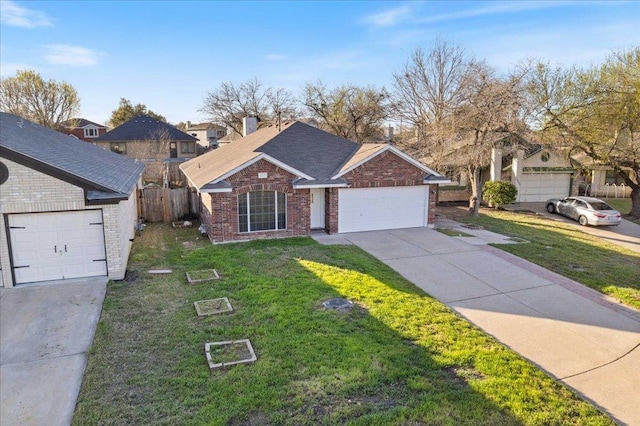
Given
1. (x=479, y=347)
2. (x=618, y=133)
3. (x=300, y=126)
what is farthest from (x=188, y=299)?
(x=618, y=133)

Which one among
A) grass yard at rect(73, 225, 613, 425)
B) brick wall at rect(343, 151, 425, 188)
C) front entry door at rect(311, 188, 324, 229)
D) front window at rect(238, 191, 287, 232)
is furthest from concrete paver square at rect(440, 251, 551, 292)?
front window at rect(238, 191, 287, 232)

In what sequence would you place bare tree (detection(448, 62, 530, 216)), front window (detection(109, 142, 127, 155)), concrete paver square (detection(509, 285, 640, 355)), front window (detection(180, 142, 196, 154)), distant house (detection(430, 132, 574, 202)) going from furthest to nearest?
front window (detection(180, 142, 196, 154)), front window (detection(109, 142, 127, 155)), distant house (detection(430, 132, 574, 202)), bare tree (detection(448, 62, 530, 216)), concrete paver square (detection(509, 285, 640, 355))

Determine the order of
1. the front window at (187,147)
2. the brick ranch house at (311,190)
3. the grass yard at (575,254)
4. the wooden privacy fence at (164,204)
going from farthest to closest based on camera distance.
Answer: the front window at (187,147), the wooden privacy fence at (164,204), the brick ranch house at (311,190), the grass yard at (575,254)

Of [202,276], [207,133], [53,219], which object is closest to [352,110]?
[202,276]

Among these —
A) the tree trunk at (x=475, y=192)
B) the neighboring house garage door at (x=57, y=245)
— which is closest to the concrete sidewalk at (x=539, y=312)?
the tree trunk at (x=475, y=192)

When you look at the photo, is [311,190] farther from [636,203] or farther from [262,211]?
[636,203]

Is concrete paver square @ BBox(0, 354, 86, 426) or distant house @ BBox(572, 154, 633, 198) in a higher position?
distant house @ BBox(572, 154, 633, 198)

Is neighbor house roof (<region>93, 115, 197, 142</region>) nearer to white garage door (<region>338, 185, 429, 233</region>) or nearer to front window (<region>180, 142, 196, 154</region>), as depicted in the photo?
front window (<region>180, 142, 196, 154</region>)

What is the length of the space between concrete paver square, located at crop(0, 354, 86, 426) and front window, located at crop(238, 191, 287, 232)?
899 centimetres

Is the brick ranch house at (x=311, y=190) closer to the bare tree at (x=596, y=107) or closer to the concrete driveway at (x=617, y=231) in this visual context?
the concrete driveway at (x=617, y=231)

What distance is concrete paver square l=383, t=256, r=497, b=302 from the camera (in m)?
10.7

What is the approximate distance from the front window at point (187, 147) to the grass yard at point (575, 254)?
38.7m

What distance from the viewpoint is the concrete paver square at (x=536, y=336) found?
7.42 metres

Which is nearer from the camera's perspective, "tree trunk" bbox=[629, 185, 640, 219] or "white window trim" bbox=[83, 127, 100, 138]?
"tree trunk" bbox=[629, 185, 640, 219]
